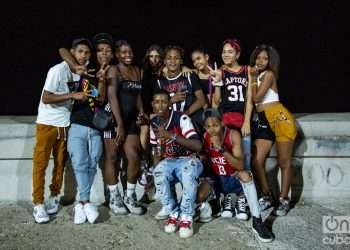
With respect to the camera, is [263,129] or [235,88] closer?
[235,88]

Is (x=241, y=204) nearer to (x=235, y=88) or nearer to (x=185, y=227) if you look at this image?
(x=185, y=227)

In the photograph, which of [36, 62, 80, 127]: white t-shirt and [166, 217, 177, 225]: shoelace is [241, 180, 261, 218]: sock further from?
[36, 62, 80, 127]: white t-shirt

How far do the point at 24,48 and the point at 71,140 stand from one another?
3.99 metres

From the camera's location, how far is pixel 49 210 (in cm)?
464

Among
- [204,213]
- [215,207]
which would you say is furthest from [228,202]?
[204,213]

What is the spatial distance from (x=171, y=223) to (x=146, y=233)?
0.78 feet

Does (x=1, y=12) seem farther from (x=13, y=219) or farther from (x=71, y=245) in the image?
(x=71, y=245)

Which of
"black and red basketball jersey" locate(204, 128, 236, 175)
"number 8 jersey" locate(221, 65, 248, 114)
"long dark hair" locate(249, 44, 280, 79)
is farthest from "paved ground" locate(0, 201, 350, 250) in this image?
"long dark hair" locate(249, 44, 280, 79)

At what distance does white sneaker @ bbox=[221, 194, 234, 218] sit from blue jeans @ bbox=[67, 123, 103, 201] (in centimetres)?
128

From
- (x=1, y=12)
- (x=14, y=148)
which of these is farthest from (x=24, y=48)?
(x=14, y=148)

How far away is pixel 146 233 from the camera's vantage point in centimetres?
425

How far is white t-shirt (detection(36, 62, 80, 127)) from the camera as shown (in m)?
4.37

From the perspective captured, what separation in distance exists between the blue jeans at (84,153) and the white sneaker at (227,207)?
128cm

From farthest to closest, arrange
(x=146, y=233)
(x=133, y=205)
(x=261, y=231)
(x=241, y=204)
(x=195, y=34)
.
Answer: (x=195, y=34) → (x=133, y=205) → (x=241, y=204) → (x=146, y=233) → (x=261, y=231)
